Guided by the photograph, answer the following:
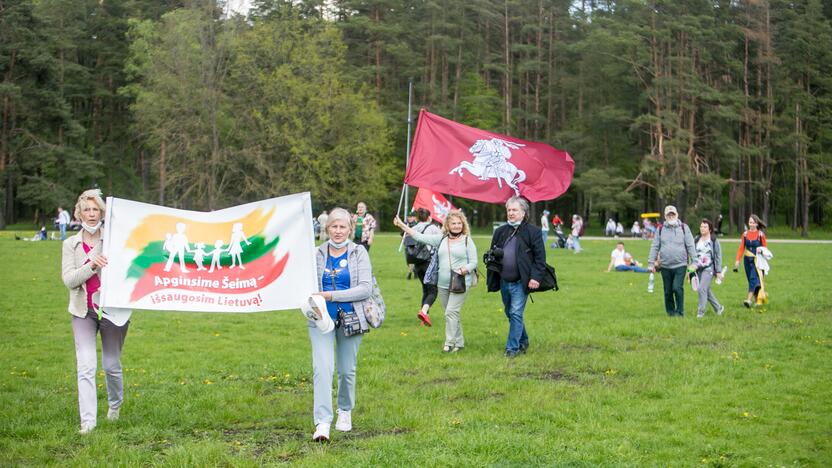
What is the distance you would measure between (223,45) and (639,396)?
192 ft

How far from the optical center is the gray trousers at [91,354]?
26.2 feet

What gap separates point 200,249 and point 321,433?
2.06 m

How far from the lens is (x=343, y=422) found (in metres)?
8.19

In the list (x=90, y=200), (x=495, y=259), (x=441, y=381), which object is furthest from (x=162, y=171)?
(x=90, y=200)

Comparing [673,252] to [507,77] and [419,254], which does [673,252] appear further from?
[507,77]

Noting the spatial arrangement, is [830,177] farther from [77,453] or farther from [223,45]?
[77,453]

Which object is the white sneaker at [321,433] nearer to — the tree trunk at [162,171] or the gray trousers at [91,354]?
the gray trousers at [91,354]

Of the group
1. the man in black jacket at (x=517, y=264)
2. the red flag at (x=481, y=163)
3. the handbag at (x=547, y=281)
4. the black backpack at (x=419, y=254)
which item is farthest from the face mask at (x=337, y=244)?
the black backpack at (x=419, y=254)

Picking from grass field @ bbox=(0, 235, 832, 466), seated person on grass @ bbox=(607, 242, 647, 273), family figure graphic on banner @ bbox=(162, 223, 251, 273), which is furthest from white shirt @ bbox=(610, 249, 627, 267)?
family figure graphic on banner @ bbox=(162, 223, 251, 273)

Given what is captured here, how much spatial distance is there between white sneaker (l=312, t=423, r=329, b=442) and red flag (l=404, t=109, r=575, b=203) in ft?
26.4

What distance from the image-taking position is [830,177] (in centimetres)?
7325

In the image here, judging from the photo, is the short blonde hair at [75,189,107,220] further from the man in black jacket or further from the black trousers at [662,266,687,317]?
the black trousers at [662,266,687,317]

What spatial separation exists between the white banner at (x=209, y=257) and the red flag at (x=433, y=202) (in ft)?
45.7

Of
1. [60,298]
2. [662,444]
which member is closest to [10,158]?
[60,298]
